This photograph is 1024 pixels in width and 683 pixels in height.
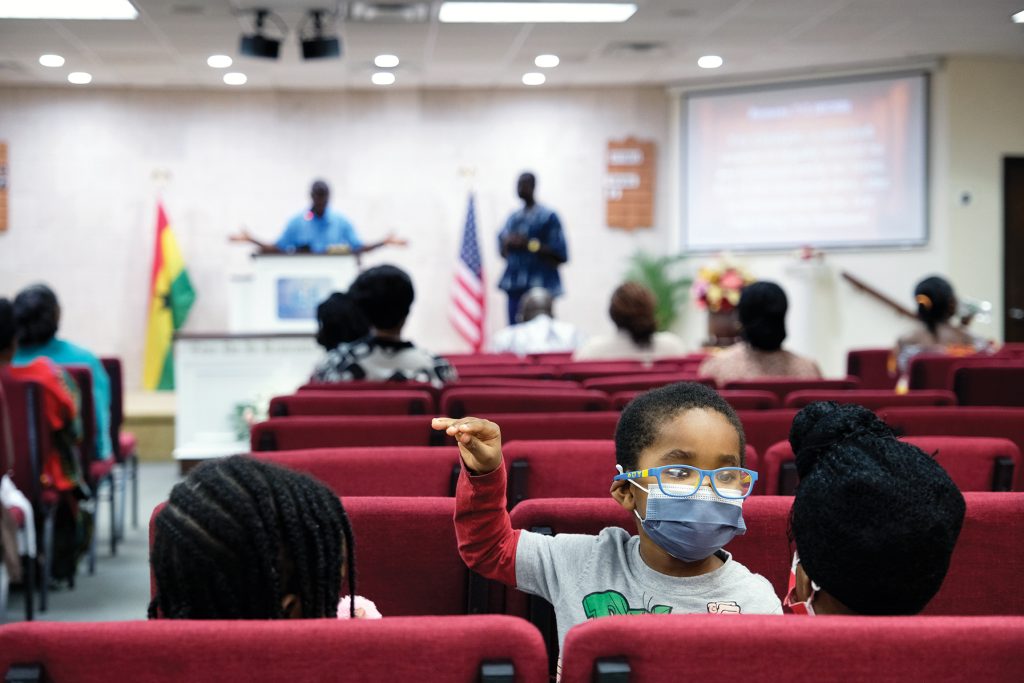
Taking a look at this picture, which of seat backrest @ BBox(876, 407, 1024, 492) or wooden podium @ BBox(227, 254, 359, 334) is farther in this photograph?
wooden podium @ BBox(227, 254, 359, 334)

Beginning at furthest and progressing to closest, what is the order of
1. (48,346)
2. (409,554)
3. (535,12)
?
1. (535,12)
2. (48,346)
3. (409,554)

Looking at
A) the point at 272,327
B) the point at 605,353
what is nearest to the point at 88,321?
the point at 272,327

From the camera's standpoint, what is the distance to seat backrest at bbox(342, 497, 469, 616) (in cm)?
168

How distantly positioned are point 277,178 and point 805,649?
11.0 metres

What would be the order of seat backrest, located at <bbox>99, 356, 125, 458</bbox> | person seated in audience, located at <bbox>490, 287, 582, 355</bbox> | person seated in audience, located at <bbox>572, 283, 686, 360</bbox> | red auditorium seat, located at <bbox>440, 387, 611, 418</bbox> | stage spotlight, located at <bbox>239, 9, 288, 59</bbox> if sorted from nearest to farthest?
red auditorium seat, located at <bbox>440, 387, 611, 418</bbox>, seat backrest, located at <bbox>99, 356, 125, 458</bbox>, person seated in audience, located at <bbox>572, 283, 686, 360</bbox>, person seated in audience, located at <bbox>490, 287, 582, 355</bbox>, stage spotlight, located at <bbox>239, 9, 288, 59</bbox>

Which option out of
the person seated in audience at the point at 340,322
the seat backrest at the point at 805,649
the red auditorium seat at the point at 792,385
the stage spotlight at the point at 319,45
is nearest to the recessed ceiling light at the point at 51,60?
the stage spotlight at the point at 319,45

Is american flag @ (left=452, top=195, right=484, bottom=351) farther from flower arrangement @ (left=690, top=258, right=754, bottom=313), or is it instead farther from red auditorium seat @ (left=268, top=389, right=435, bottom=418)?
red auditorium seat @ (left=268, top=389, right=435, bottom=418)

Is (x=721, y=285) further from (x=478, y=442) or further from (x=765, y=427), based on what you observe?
(x=478, y=442)

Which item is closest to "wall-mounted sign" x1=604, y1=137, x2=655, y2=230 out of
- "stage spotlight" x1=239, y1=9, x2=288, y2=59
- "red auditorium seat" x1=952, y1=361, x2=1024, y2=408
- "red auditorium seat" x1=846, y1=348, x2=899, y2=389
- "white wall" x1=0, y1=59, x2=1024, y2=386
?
"white wall" x1=0, y1=59, x2=1024, y2=386

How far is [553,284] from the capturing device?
375 inches

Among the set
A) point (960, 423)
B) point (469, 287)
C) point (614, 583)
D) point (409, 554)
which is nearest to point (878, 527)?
point (614, 583)

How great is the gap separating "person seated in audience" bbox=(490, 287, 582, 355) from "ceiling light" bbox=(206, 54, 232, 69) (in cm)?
422

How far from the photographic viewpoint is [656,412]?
1476 millimetres

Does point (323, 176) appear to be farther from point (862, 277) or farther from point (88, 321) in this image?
point (862, 277)
